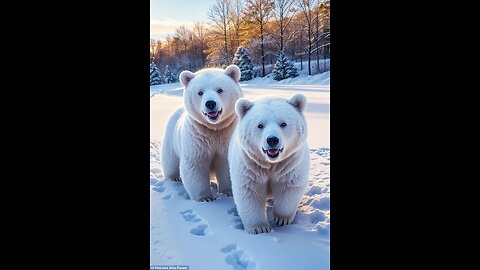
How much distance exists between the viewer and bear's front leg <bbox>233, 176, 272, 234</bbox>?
2.52 metres

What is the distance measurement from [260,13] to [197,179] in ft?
4.78

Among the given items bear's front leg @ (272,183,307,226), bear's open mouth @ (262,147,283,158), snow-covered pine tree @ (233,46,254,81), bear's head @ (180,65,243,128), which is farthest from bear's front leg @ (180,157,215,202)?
bear's open mouth @ (262,147,283,158)

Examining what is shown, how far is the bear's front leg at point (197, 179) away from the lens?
10.1 feet

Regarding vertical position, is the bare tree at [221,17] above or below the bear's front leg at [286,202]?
above

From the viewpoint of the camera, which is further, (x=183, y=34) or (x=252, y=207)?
(x=252, y=207)

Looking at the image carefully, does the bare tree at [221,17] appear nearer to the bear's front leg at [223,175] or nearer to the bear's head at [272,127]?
the bear's head at [272,127]

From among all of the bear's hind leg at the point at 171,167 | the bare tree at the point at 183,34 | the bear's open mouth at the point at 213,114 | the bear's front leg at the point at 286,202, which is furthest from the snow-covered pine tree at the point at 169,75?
the bear's front leg at the point at 286,202

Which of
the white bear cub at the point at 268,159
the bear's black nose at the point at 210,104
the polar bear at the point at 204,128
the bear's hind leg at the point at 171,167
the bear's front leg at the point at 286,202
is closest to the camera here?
the white bear cub at the point at 268,159

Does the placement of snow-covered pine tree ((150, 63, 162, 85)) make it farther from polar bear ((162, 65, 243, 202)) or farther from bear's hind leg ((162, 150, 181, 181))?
bear's hind leg ((162, 150, 181, 181))

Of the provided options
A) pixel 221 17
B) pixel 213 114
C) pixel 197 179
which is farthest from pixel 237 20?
pixel 197 179

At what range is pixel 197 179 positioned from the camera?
10.1 ft

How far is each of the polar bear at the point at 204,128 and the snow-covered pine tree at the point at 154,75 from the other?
0.45 m

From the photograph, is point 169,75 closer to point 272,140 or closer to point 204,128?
point 204,128
